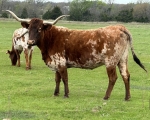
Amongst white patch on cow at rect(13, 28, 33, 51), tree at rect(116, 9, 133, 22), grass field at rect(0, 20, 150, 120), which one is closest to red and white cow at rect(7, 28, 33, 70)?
white patch on cow at rect(13, 28, 33, 51)

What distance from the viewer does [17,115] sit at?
409 inches

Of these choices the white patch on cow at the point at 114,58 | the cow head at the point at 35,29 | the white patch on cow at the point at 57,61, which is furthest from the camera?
the white patch on cow at the point at 57,61

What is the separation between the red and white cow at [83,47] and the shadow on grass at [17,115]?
2650 millimetres

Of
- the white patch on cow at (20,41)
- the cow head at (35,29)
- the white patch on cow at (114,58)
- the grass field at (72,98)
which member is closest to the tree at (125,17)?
the white patch on cow at (20,41)

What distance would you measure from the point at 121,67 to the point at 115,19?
7731 centimetres

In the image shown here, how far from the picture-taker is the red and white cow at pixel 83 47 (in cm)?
1251

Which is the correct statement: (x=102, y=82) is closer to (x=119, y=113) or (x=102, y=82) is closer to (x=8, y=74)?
(x=8, y=74)

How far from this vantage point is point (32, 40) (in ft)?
41.9

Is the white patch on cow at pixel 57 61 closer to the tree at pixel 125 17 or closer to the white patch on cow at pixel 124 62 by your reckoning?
the white patch on cow at pixel 124 62

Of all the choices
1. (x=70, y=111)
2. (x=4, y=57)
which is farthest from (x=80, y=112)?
(x=4, y=57)

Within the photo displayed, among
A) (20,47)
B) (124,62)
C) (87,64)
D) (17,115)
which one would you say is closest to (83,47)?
(87,64)

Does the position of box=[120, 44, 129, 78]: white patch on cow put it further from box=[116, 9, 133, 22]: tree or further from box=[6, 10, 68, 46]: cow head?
box=[116, 9, 133, 22]: tree

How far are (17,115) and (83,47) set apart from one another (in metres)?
3.47

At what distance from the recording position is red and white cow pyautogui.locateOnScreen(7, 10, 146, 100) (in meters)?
12.5
